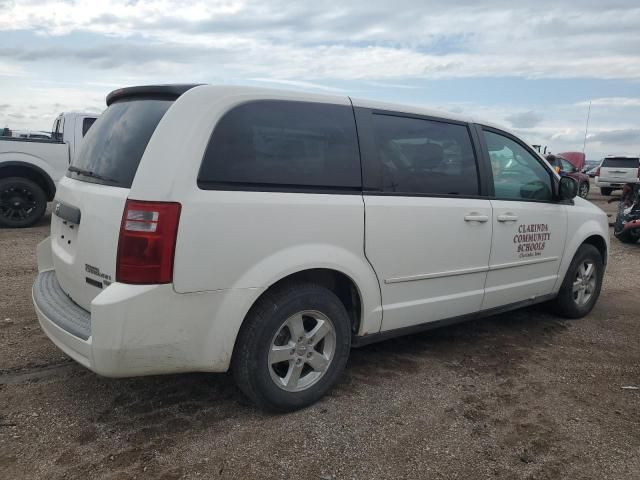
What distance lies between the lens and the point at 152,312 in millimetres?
2600

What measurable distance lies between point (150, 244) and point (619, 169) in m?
21.9

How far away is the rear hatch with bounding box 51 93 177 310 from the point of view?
2738 mm

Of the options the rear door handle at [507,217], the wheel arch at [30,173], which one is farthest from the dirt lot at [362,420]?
the wheel arch at [30,173]

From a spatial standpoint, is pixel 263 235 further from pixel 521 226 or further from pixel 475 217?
pixel 521 226

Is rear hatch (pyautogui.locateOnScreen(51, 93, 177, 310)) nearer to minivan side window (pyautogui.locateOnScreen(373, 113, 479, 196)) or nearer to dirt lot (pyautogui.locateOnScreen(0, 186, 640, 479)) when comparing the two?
dirt lot (pyautogui.locateOnScreen(0, 186, 640, 479))

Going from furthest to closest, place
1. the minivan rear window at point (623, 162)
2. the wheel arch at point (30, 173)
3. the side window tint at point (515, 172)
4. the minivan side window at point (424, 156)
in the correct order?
the minivan rear window at point (623, 162)
the wheel arch at point (30, 173)
the side window tint at point (515, 172)
the minivan side window at point (424, 156)

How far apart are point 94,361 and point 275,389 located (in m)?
0.94

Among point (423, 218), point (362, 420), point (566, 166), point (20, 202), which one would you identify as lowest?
point (362, 420)

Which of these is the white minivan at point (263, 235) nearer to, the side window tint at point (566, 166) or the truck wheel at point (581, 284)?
the truck wheel at point (581, 284)

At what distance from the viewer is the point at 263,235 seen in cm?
283

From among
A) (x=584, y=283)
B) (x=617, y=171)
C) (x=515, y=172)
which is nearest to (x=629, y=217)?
(x=584, y=283)

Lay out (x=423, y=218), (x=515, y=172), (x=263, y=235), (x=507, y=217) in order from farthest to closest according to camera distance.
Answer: (x=515, y=172)
(x=507, y=217)
(x=423, y=218)
(x=263, y=235)

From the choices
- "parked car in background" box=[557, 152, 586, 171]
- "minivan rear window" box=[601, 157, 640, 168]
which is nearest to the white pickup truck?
"minivan rear window" box=[601, 157, 640, 168]

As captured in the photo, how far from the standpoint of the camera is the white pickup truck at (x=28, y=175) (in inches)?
345
